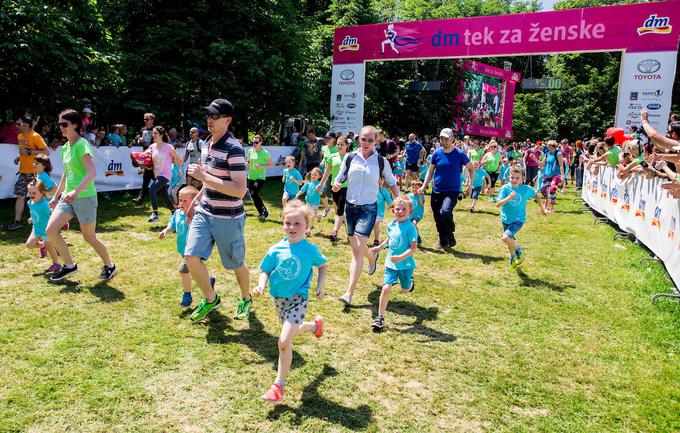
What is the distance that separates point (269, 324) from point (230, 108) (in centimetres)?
233

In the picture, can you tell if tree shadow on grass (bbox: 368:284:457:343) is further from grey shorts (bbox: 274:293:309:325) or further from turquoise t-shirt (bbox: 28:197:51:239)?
turquoise t-shirt (bbox: 28:197:51:239)

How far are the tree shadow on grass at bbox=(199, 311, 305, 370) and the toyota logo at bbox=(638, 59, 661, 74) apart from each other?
17.7 metres

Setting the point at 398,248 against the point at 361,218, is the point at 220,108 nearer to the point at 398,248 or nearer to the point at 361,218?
the point at 361,218

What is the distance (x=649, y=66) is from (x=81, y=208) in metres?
18.6

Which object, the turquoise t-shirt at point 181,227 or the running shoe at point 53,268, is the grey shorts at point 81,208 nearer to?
the running shoe at point 53,268

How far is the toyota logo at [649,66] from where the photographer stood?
17094mm

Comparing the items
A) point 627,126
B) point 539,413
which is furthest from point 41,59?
point 627,126

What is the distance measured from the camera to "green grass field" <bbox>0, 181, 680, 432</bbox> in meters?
3.71

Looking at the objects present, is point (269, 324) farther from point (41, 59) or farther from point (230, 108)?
point (41, 59)

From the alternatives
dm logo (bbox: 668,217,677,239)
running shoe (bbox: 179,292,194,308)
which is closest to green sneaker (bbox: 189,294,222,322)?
running shoe (bbox: 179,292,194,308)

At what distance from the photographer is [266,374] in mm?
4281

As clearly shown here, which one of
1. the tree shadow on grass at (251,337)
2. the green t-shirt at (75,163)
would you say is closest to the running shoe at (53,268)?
the green t-shirt at (75,163)

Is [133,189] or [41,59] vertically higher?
[41,59]

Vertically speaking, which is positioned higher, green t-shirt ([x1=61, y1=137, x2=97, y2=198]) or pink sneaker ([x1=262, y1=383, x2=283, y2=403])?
green t-shirt ([x1=61, y1=137, x2=97, y2=198])
